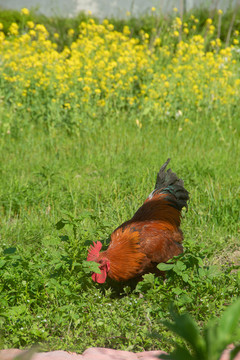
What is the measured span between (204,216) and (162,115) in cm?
286

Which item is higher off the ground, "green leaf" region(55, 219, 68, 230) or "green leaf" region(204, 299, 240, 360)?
"green leaf" region(204, 299, 240, 360)

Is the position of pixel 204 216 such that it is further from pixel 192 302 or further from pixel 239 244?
pixel 192 302

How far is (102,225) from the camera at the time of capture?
3.65 meters

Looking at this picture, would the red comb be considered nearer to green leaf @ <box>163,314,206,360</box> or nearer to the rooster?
the rooster

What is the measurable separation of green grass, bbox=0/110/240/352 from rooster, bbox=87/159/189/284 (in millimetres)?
140

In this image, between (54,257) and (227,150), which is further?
(227,150)

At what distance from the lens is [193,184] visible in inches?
182

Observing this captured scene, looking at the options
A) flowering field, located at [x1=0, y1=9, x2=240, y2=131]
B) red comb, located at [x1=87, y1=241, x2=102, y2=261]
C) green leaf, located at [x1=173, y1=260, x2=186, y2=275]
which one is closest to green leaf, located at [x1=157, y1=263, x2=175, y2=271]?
green leaf, located at [x1=173, y1=260, x2=186, y2=275]

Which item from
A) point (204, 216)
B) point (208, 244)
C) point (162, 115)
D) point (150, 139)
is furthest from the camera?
point (162, 115)

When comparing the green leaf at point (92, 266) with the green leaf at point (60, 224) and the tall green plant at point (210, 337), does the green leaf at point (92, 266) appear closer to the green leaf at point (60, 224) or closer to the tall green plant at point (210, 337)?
the green leaf at point (60, 224)

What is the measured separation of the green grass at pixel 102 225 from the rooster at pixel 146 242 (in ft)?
0.46

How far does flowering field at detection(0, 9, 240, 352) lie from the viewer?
278 cm

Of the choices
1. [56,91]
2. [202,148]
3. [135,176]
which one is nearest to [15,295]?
[135,176]

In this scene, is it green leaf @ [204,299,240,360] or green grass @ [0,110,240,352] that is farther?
green grass @ [0,110,240,352]
